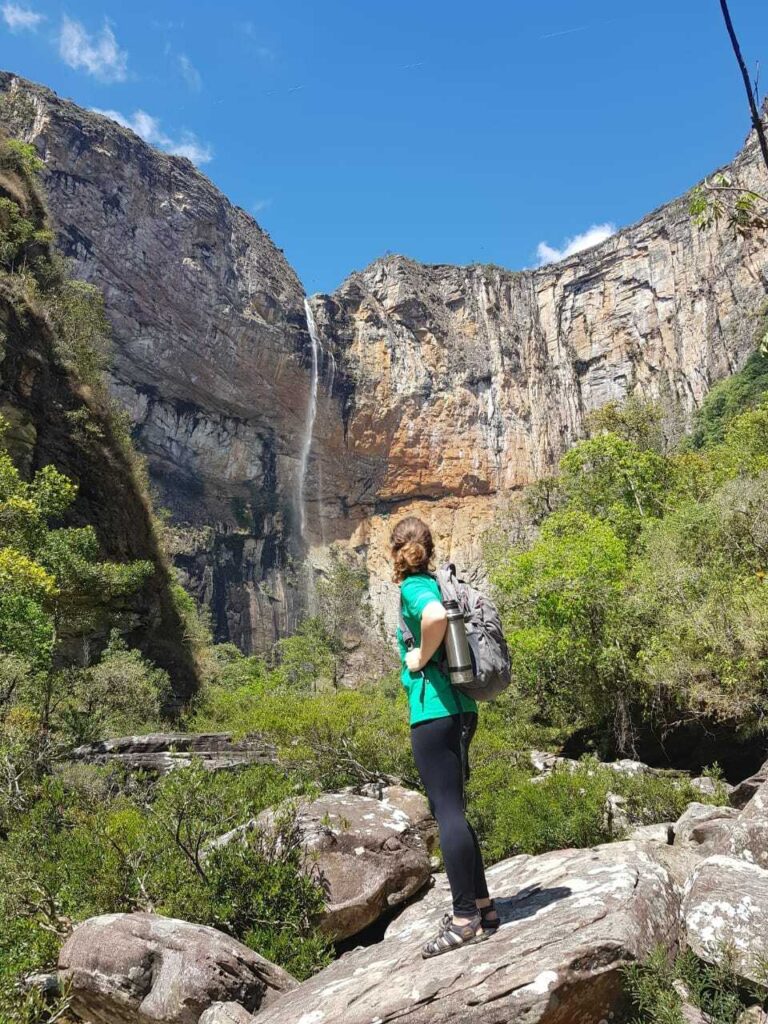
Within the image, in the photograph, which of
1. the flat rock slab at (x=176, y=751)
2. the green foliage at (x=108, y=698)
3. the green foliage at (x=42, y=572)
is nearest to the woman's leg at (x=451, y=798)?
the flat rock slab at (x=176, y=751)

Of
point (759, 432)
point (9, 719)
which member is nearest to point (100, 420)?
point (9, 719)

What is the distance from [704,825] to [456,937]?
4042mm

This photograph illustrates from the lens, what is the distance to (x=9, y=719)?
37.5ft

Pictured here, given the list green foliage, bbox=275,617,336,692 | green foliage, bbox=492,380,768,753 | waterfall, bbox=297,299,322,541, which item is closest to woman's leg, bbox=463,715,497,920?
green foliage, bbox=492,380,768,753

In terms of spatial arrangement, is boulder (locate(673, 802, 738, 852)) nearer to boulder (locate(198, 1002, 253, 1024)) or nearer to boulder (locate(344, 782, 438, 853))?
boulder (locate(344, 782, 438, 853))

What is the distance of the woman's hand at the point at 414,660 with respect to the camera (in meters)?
3.25

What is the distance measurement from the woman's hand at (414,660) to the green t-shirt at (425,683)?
0.04m

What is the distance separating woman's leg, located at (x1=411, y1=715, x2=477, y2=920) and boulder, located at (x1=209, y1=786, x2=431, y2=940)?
8.27 ft

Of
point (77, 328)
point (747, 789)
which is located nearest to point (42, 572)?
point (747, 789)

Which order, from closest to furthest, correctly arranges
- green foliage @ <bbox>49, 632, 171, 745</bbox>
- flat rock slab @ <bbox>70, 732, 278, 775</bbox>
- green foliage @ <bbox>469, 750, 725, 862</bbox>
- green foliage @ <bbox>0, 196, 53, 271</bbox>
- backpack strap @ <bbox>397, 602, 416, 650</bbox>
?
1. backpack strap @ <bbox>397, 602, 416, 650</bbox>
2. green foliage @ <bbox>469, 750, 725, 862</bbox>
3. flat rock slab @ <bbox>70, 732, 278, 775</bbox>
4. green foliage @ <bbox>49, 632, 171, 745</bbox>
5. green foliage @ <bbox>0, 196, 53, 271</bbox>

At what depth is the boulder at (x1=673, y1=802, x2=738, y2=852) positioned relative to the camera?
593 cm

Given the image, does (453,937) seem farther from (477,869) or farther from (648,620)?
(648,620)

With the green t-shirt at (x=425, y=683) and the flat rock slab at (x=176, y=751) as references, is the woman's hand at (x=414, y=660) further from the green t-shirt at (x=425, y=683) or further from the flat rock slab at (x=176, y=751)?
the flat rock slab at (x=176, y=751)

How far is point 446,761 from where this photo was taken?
324 centimetres
